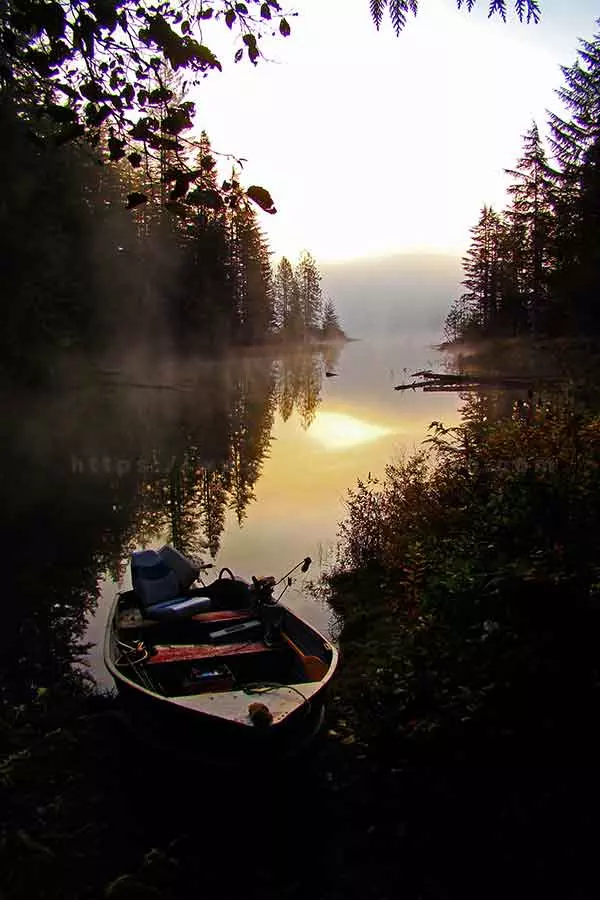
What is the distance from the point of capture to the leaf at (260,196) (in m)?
3.39

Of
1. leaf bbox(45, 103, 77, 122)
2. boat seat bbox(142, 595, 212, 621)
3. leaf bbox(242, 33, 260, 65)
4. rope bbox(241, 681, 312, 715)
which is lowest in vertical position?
boat seat bbox(142, 595, 212, 621)

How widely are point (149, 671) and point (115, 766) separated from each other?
4.07 ft

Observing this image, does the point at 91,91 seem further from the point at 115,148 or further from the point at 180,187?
the point at 180,187

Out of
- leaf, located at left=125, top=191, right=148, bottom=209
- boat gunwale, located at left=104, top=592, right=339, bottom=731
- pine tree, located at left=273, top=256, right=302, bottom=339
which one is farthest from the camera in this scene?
pine tree, located at left=273, top=256, right=302, bottom=339

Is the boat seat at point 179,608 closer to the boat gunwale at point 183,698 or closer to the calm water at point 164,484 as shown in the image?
the boat gunwale at point 183,698

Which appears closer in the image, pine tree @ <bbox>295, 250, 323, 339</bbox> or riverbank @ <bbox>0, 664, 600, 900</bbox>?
riverbank @ <bbox>0, 664, 600, 900</bbox>

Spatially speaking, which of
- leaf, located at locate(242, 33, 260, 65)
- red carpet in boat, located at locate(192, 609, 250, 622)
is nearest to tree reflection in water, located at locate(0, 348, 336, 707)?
red carpet in boat, located at locate(192, 609, 250, 622)

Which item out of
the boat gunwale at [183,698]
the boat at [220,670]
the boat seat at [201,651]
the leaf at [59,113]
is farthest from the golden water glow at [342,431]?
the leaf at [59,113]

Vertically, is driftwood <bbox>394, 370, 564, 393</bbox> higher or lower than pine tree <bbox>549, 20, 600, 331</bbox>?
lower

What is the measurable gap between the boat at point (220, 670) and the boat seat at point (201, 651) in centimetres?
1

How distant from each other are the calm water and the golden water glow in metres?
0.13

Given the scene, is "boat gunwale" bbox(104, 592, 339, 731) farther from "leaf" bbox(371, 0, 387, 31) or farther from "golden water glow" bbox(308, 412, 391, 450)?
"golden water glow" bbox(308, 412, 391, 450)

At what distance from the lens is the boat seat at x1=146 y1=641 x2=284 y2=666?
9516 mm

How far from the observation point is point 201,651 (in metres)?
9.85
